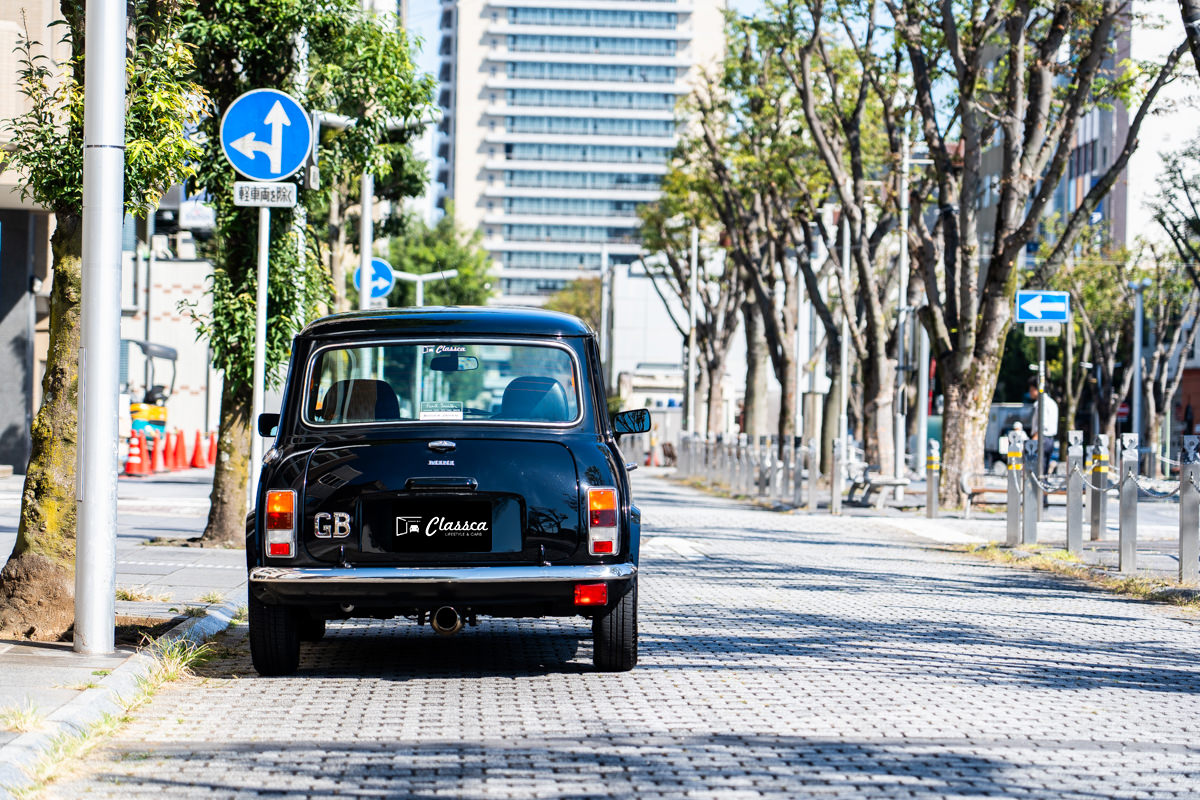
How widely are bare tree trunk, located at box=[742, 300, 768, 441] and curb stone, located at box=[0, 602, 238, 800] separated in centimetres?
3440

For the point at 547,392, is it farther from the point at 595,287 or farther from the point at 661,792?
the point at 595,287

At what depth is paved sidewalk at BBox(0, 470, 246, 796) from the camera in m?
7.11

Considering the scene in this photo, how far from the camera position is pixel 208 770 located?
590cm

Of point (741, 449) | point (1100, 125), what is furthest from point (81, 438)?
point (1100, 125)

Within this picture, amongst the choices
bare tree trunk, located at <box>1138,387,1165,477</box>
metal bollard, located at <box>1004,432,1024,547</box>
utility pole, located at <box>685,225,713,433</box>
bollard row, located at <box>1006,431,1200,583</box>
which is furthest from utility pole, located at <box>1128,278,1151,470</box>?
metal bollard, located at <box>1004,432,1024,547</box>

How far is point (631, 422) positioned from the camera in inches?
354

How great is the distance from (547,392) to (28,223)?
71.5 ft

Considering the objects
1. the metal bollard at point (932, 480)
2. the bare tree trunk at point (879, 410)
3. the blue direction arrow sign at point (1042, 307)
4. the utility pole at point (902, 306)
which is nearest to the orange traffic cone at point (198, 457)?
the bare tree trunk at point (879, 410)

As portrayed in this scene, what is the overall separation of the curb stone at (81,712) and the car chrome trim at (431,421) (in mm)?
1356

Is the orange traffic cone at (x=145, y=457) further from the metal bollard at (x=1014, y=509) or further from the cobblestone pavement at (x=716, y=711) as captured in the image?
the cobblestone pavement at (x=716, y=711)

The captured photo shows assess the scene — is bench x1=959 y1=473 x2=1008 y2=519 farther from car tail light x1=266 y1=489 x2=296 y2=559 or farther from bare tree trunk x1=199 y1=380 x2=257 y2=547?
car tail light x1=266 y1=489 x2=296 y2=559

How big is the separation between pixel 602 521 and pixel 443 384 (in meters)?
1.21

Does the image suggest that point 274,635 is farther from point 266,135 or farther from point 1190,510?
point 1190,510

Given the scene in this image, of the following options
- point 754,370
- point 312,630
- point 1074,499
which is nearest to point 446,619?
point 312,630
